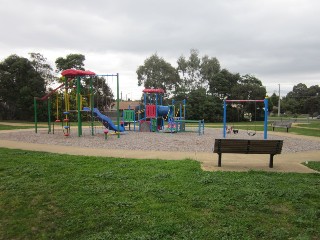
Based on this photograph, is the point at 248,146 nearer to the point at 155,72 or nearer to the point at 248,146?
the point at 248,146

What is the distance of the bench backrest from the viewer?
7.91 meters

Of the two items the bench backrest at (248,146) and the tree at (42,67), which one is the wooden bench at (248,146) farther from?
the tree at (42,67)

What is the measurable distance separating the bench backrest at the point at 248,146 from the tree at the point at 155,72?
44.4 m

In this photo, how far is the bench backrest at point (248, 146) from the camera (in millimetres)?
7910

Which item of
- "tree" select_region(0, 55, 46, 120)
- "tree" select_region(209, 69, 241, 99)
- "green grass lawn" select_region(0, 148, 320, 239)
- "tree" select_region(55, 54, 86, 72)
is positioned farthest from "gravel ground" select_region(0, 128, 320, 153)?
"tree" select_region(209, 69, 241, 99)

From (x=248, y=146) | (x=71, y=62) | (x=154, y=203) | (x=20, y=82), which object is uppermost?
(x=71, y=62)

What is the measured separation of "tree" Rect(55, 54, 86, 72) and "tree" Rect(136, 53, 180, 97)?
11008mm

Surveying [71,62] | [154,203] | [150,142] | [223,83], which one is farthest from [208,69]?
[154,203]

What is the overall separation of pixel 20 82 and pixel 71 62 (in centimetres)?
770

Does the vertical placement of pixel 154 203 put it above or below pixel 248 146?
below

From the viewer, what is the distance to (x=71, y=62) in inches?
1742

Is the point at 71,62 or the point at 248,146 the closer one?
the point at 248,146

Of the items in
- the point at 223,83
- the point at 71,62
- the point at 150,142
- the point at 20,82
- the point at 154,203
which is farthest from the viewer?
the point at 223,83

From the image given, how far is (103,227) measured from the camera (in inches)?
163
